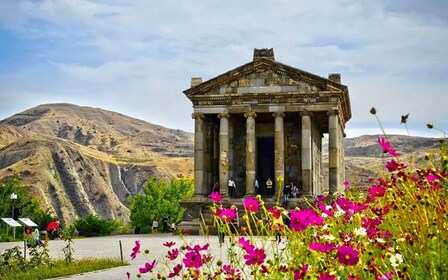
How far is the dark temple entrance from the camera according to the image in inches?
1727

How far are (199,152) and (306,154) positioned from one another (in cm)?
711

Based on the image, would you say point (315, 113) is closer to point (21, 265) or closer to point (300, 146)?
point (300, 146)

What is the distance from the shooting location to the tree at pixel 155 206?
66.6 metres

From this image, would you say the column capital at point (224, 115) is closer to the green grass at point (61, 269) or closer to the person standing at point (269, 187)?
the person standing at point (269, 187)

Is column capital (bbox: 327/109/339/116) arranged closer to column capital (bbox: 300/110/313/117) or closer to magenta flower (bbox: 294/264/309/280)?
column capital (bbox: 300/110/313/117)

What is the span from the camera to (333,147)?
3978 centimetres

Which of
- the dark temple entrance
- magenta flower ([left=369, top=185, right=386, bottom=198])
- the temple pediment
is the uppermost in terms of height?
the temple pediment

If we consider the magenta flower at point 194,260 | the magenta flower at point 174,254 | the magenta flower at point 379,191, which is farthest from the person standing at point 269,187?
the magenta flower at point 194,260

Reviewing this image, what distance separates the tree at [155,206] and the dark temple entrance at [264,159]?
66.4 feet

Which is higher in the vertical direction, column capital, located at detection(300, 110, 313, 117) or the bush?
column capital, located at detection(300, 110, 313, 117)

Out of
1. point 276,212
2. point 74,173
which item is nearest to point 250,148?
point 276,212

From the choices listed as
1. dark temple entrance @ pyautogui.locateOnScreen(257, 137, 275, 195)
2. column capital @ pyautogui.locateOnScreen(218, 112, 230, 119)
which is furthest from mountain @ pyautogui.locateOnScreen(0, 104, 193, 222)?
column capital @ pyautogui.locateOnScreen(218, 112, 230, 119)

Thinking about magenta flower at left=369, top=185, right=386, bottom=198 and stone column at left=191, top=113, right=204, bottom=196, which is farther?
stone column at left=191, top=113, right=204, bottom=196

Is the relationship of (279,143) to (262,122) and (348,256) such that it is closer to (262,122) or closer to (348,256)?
(262,122)
